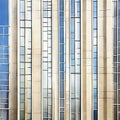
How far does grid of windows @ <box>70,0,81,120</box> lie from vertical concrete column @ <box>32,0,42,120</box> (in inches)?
65.9

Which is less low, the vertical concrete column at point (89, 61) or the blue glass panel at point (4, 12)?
the blue glass panel at point (4, 12)

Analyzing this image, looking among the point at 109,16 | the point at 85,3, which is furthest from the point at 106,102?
the point at 85,3

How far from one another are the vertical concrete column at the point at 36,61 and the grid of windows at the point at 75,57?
1.67 m

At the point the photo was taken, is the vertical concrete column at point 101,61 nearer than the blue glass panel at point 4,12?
Yes

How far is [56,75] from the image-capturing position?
13188 mm

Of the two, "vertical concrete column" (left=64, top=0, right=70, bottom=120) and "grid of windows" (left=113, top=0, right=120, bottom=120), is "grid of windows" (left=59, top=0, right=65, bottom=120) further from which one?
"grid of windows" (left=113, top=0, right=120, bottom=120)

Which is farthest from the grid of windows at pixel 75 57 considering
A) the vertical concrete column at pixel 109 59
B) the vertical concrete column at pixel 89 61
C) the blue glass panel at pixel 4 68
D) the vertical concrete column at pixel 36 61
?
the blue glass panel at pixel 4 68

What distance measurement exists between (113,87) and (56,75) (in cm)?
304

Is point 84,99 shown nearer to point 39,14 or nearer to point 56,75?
point 56,75

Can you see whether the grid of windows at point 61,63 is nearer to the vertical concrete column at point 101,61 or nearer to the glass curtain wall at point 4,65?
the vertical concrete column at point 101,61

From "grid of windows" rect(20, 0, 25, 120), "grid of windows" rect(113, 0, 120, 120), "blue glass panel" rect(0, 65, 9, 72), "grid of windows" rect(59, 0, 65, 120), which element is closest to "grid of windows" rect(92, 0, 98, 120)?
"grid of windows" rect(113, 0, 120, 120)

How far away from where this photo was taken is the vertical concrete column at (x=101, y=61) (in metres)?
13.1

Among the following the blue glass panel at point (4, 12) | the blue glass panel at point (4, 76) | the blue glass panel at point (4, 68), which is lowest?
the blue glass panel at point (4, 76)

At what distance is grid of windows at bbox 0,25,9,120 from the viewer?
1321cm
